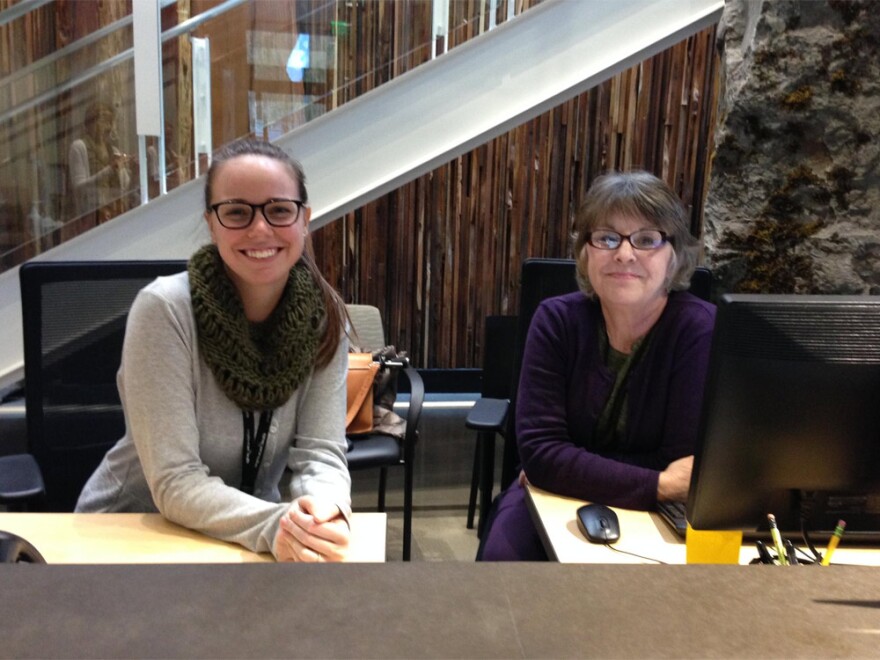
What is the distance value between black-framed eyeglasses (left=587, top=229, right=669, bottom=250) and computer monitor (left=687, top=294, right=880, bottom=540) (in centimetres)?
74

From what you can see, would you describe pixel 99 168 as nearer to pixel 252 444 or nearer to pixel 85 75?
pixel 85 75

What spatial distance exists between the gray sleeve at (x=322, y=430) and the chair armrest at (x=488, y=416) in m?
0.74

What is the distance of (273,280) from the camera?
1.53 metres

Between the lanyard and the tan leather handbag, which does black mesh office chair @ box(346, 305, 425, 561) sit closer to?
the tan leather handbag

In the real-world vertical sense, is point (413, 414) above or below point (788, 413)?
below

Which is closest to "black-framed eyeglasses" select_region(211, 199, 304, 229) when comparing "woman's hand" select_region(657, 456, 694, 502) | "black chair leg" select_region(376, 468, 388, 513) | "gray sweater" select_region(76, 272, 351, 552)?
"gray sweater" select_region(76, 272, 351, 552)

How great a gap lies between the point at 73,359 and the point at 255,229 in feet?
2.48

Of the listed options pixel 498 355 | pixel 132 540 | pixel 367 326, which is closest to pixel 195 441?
pixel 132 540

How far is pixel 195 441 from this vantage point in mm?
1398

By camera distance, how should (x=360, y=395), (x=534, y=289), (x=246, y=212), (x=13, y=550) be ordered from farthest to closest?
(x=360, y=395) < (x=534, y=289) < (x=246, y=212) < (x=13, y=550)

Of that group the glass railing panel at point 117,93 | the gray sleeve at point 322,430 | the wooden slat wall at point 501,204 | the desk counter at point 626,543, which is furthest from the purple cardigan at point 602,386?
the wooden slat wall at point 501,204

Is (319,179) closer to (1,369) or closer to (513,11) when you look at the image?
(513,11)

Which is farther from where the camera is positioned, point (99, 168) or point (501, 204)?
point (501, 204)

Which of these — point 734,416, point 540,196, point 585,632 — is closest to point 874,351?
point 734,416
